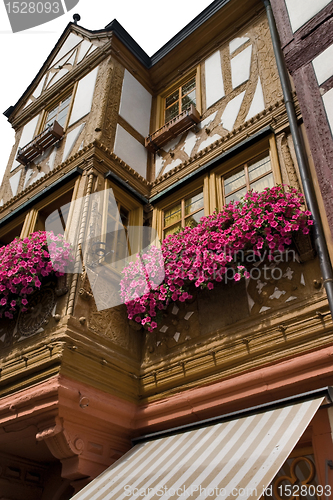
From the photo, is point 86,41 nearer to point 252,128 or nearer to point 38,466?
point 252,128

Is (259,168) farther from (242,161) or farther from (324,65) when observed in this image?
(324,65)

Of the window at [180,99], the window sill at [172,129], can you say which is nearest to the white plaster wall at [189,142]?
the window sill at [172,129]

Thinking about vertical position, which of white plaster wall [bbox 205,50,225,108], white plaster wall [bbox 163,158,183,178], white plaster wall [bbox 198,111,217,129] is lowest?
white plaster wall [bbox 163,158,183,178]

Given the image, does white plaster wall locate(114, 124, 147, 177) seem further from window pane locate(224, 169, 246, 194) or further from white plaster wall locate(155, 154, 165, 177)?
window pane locate(224, 169, 246, 194)

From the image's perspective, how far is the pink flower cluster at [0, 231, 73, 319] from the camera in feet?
16.0

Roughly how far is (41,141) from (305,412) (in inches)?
268

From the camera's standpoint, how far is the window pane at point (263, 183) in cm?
538

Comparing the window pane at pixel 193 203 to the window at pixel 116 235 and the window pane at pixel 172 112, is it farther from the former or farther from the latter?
the window pane at pixel 172 112

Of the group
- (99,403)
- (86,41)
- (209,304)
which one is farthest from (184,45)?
(99,403)

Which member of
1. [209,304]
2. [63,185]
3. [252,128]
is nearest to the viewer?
[209,304]

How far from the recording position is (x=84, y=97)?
8.08 m

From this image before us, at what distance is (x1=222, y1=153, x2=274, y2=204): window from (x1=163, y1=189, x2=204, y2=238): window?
45cm

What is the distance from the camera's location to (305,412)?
334cm

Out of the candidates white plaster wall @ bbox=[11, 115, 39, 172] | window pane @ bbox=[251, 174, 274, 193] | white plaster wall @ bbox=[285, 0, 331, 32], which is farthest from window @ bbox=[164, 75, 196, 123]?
white plaster wall @ bbox=[11, 115, 39, 172]
